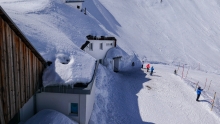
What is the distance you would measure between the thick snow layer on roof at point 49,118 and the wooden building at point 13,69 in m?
1.65

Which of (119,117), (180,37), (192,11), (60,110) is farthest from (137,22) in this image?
(60,110)

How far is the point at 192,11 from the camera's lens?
6738 cm

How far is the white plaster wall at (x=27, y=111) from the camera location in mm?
10844

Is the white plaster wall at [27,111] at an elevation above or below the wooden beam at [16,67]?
below

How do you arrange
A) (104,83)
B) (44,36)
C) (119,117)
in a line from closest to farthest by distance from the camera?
(44,36)
(119,117)
(104,83)

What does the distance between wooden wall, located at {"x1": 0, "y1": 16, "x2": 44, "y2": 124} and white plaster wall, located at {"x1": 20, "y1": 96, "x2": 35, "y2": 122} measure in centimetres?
165

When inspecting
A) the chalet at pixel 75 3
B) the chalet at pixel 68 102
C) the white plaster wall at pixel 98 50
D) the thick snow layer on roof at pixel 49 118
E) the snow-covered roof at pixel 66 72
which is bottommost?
the thick snow layer on roof at pixel 49 118

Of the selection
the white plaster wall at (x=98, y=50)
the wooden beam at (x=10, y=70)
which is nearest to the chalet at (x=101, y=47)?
the white plaster wall at (x=98, y=50)

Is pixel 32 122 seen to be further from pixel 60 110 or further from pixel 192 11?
pixel 192 11

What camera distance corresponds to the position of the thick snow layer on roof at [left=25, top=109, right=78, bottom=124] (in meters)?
10.3

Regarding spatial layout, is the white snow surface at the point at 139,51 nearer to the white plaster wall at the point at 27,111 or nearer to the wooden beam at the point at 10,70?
the white plaster wall at the point at 27,111

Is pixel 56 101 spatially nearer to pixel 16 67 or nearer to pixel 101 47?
pixel 16 67

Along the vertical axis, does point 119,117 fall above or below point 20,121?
below

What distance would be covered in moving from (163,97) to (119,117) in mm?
5904
